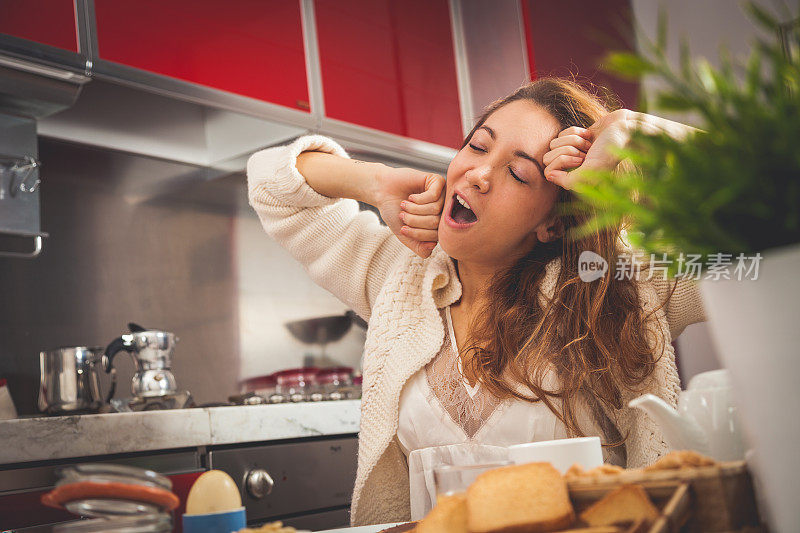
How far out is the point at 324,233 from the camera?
155 centimetres

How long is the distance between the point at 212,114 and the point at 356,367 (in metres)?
1.11

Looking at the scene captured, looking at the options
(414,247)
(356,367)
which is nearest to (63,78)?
(414,247)

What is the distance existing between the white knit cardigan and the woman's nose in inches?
8.3

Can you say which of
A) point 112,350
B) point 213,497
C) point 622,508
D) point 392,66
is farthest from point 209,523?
point 392,66

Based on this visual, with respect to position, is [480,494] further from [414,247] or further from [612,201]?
[414,247]

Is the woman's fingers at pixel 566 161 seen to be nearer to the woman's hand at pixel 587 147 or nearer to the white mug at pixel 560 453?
the woman's hand at pixel 587 147

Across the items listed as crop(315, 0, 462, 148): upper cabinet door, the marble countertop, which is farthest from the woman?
crop(315, 0, 462, 148): upper cabinet door

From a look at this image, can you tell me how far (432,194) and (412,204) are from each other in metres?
0.04

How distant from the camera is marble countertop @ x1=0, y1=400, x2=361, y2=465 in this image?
145 centimetres

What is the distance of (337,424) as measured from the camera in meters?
→ 1.94

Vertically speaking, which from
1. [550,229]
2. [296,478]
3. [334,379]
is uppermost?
[550,229]

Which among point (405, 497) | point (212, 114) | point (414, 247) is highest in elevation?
point (212, 114)

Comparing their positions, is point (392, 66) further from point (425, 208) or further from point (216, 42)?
point (425, 208)

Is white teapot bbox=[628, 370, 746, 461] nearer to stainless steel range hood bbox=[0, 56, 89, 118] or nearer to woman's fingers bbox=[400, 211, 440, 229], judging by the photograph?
woman's fingers bbox=[400, 211, 440, 229]
